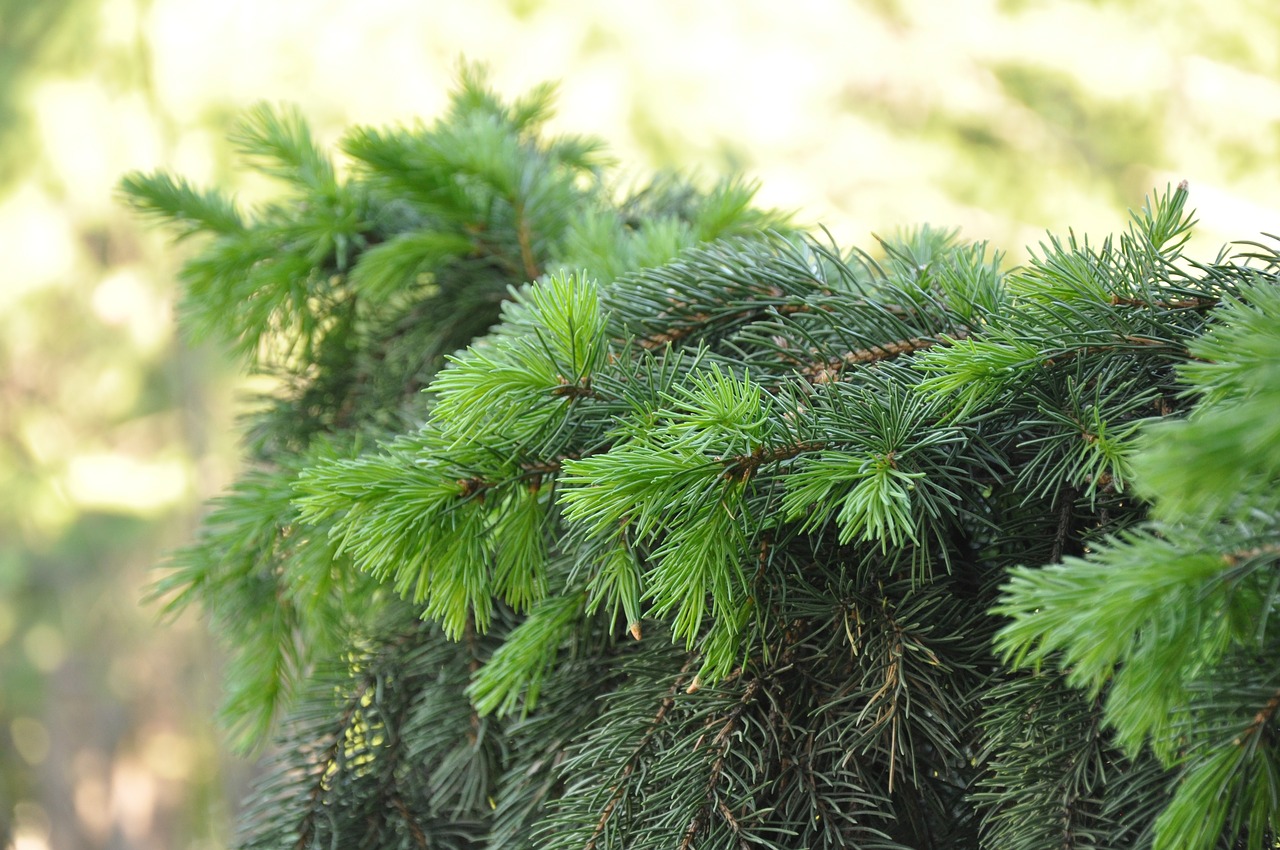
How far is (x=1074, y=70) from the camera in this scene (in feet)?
10.3

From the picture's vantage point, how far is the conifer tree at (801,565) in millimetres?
262

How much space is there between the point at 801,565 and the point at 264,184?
10.2ft

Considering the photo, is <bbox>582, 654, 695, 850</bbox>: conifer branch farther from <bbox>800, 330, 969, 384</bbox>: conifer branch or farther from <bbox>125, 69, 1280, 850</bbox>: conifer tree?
<bbox>800, 330, 969, 384</bbox>: conifer branch

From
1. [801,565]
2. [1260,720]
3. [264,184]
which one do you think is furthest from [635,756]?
[264,184]

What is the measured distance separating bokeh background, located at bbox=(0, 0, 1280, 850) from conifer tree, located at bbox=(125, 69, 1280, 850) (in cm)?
231

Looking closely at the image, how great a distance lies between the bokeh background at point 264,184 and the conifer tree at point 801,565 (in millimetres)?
2311

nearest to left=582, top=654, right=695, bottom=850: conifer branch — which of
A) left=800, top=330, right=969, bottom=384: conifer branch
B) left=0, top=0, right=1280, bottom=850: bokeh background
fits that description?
left=800, top=330, right=969, bottom=384: conifer branch

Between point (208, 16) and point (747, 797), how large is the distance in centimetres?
364

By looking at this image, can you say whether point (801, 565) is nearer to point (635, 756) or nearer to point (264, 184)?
point (635, 756)

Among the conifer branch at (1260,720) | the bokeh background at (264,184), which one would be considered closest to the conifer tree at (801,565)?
the conifer branch at (1260,720)

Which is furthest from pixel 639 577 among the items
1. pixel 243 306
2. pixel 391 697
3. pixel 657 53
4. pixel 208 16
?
pixel 208 16

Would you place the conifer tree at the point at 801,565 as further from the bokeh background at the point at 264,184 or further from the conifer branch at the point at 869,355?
the bokeh background at the point at 264,184

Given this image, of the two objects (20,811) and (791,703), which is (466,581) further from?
(20,811)

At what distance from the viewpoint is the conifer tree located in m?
0.26
